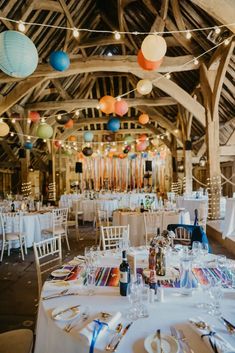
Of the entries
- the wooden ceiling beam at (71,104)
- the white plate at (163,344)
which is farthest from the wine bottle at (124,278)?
the wooden ceiling beam at (71,104)

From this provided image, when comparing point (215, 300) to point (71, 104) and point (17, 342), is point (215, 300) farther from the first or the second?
point (71, 104)

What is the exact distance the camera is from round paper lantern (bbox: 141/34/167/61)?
12.2 ft

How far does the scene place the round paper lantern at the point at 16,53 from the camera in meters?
3.17

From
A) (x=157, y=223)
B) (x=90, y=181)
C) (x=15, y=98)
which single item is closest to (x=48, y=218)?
(x=157, y=223)

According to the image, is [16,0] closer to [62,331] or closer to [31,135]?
[31,135]

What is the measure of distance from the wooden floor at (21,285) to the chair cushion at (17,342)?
→ 3.28 ft

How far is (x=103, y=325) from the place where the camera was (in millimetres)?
1402

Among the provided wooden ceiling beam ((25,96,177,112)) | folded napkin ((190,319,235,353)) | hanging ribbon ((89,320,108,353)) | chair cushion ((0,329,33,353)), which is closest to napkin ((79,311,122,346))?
hanging ribbon ((89,320,108,353))

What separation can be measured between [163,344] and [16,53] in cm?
328

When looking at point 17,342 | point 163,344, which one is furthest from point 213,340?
point 17,342

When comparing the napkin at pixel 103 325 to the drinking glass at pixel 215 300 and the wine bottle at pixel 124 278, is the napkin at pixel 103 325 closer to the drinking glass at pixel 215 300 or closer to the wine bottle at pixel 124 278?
the wine bottle at pixel 124 278

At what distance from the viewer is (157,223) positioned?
5.52 meters

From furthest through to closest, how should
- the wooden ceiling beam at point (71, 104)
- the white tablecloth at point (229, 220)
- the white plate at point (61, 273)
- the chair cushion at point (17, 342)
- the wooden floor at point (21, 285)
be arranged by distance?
1. the wooden ceiling beam at point (71, 104)
2. the white tablecloth at point (229, 220)
3. the wooden floor at point (21, 285)
4. the white plate at point (61, 273)
5. the chair cushion at point (17, 342)

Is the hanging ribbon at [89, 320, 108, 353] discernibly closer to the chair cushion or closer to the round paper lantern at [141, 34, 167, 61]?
the chair cushion
